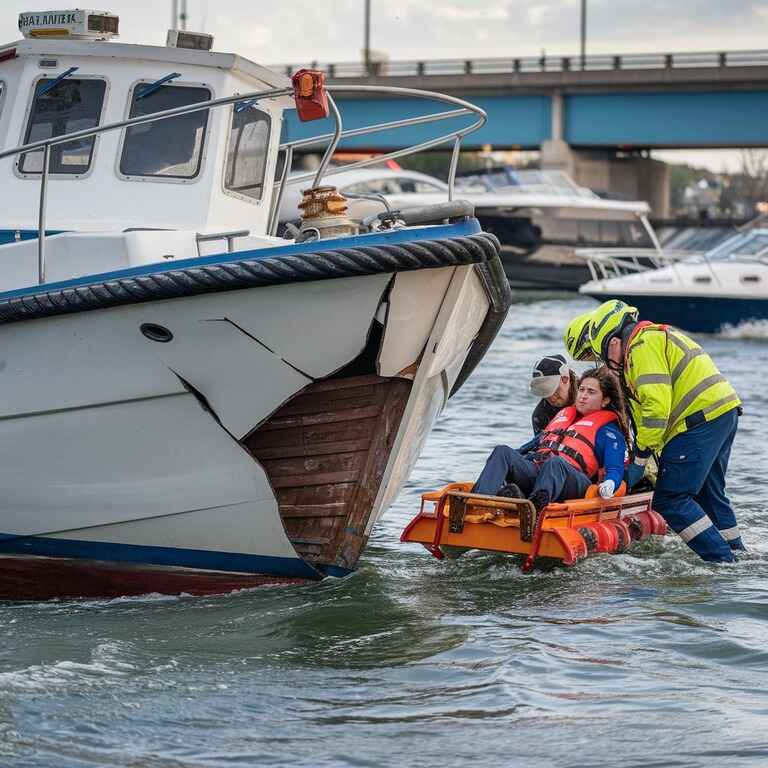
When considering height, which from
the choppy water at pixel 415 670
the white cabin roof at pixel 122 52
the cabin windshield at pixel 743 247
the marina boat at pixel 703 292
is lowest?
the choppy water at pixel 415 670

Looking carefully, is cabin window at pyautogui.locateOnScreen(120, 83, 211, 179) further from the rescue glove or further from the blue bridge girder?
the blue bridge girder

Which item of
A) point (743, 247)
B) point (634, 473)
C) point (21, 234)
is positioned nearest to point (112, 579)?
point (21, 234)

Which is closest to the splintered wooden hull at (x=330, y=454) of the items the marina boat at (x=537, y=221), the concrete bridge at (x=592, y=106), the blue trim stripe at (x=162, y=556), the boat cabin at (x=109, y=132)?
the blue trim stripe at (x=162, y=556)

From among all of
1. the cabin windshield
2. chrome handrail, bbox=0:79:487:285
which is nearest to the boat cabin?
chrome handrail, bbox=0:79:487:285

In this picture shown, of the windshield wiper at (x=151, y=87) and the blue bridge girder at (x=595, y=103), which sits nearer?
the windshield wiper at (x=151, y=87)

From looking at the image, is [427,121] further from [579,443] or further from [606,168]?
[606,168]

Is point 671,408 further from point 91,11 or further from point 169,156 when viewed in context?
point 91,11

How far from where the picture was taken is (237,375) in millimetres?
6680

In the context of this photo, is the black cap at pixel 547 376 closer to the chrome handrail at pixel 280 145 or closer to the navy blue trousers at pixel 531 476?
the navy blue trousers at pixel 531 476

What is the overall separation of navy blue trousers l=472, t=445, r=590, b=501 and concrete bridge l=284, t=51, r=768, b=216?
31.1 meters

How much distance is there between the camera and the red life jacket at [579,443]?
25.4 feet

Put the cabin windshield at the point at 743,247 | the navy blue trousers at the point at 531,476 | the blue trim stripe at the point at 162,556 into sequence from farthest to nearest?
the cabin windshield at the point at 743,247 < the navy blue trousers at the point at 531,476 < the blue trim stripe at the point at 162,556

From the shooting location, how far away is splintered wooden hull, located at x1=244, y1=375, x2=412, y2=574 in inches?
272

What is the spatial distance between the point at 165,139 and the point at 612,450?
113 inches
